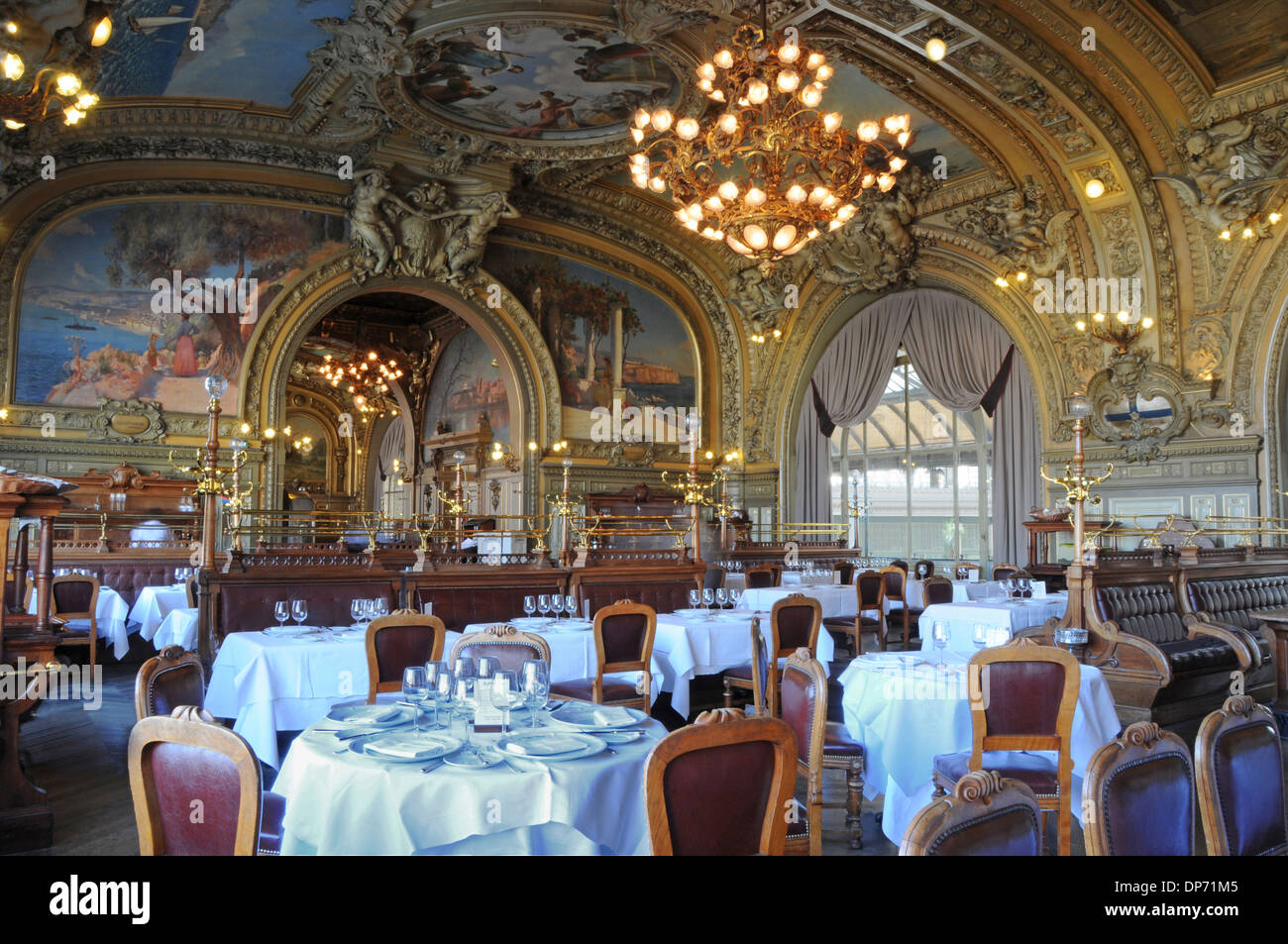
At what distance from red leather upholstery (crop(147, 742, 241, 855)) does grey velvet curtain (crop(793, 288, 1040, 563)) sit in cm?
1268

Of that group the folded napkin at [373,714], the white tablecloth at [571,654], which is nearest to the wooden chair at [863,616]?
the white tablecloth at [571,654]

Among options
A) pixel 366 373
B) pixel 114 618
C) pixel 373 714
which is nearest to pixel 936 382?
pixel 114 618

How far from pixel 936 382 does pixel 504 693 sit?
13.0 metres

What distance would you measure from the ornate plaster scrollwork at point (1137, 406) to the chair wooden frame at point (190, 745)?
37.5ft

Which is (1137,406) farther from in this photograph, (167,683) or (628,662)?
(167,683)

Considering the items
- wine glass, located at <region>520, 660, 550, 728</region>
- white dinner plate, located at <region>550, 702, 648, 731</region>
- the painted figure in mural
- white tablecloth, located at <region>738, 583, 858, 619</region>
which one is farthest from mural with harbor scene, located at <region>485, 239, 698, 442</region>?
wine glass, located at <region>520, 660, 550, 728</region>

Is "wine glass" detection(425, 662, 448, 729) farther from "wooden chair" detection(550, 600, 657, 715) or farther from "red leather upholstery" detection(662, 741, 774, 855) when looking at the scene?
"wooden chair" detection(550, 600, 657, 715)

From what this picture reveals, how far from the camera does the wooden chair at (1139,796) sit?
186 centimetres

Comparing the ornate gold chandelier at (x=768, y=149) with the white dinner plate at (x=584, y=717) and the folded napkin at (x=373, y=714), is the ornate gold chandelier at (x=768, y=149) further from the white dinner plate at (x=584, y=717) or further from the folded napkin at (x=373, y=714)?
the folded napkin at (x=373, y=714)

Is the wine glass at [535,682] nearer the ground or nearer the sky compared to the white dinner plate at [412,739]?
nearer the sky

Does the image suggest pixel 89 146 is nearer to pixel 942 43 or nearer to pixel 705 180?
pixel 705 180

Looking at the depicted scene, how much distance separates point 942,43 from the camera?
916 centimetres

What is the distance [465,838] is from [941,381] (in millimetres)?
13313
